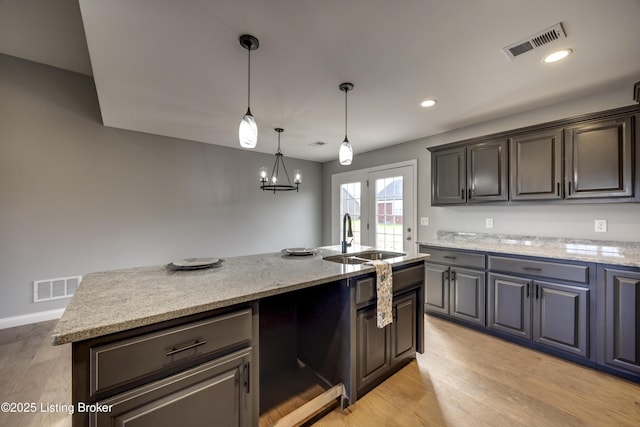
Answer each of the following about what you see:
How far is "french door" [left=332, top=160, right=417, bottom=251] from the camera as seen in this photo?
13.2 feet

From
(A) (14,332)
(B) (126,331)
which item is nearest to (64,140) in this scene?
(A) (14,332)

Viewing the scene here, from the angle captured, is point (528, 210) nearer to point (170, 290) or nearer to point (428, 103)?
point (428, 103)

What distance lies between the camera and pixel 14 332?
273cm

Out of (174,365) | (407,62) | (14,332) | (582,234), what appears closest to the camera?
(174,365)

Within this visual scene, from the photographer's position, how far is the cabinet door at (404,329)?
2.00 m

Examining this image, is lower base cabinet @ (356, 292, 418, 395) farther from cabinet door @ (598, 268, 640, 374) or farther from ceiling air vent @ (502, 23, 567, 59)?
ceiling air vent @ (502, 23, 567, 59)

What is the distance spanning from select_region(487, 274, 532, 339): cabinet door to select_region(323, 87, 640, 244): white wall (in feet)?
2.46

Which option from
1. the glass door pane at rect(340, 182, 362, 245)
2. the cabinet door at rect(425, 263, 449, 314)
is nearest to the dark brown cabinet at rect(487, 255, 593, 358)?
the cabinet door at rect(425, 263, 449, 314)

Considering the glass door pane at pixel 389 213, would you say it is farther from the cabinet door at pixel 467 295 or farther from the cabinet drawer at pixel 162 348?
the cabinet drawer at pixel 162 348

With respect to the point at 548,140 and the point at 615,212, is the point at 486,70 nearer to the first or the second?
the point at 548,140

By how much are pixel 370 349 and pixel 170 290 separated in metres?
1.38

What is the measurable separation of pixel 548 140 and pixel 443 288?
6.09 ft

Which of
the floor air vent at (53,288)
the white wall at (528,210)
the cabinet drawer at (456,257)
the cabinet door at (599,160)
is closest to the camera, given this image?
the cabinet door at (599,160)

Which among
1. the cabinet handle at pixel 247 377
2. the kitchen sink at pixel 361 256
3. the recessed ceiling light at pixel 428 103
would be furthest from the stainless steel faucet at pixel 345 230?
the recessed ceiling light at pixel 428 103
